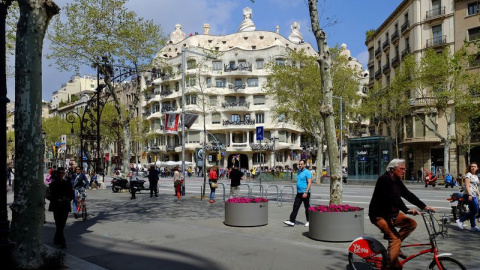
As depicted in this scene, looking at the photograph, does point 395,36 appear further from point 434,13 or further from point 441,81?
point 441,81

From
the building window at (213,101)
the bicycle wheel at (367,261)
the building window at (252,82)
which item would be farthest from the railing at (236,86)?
the bicycle wheel at (367,261)

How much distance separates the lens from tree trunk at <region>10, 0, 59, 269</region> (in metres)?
6.01

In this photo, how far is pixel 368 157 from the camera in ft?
106

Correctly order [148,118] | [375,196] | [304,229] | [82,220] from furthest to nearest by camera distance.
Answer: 1. [148,118]
2. [82,220]
3. [304,229]
4. [375,196]

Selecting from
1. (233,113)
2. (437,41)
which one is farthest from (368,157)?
(233,113)

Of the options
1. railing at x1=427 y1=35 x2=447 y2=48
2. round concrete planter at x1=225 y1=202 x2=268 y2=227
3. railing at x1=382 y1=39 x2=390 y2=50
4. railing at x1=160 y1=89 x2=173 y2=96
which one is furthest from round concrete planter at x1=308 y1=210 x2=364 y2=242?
railing at x1=160 y1=89 x2=173 y2=96

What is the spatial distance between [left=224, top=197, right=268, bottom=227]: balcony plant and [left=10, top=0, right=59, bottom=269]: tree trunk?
18.0 ft

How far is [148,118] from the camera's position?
69000 millimetres

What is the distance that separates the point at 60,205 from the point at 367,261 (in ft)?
20.2

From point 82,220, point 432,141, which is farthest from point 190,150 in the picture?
point 82,220

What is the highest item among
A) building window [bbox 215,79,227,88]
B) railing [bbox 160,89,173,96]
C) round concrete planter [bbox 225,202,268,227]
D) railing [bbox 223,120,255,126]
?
building window [bbox 215,79,227,88]

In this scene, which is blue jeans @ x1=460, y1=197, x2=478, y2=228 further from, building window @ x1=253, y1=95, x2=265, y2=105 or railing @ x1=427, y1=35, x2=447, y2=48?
building window @ x1=253, y1=95, x2=265, y2=105

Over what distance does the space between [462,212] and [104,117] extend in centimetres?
5512

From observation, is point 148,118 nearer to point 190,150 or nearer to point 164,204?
point 190,150
